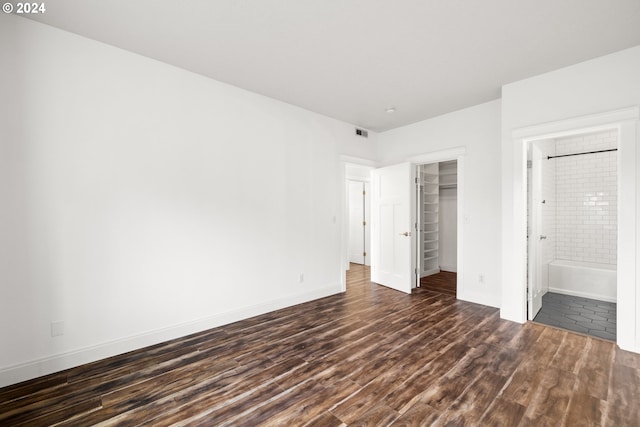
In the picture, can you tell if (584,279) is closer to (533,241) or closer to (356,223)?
(533,241)

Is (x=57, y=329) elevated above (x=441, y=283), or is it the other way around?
(x=57, y=329)

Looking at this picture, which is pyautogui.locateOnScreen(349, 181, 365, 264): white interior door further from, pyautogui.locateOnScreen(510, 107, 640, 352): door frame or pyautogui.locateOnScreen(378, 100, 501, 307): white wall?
pyautogui.locateOnScreen(510, 107, 640, 352): door frame

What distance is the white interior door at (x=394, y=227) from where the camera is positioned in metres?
4.78

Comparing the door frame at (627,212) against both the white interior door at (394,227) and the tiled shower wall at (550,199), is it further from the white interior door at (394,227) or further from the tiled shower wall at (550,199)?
the white interior door at (394,227)

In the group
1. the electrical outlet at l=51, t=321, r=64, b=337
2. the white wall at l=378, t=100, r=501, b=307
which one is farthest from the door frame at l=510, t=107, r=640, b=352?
the electrical outlet at l=51, t=321, r=64, b=337

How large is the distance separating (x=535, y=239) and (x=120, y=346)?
490 cm

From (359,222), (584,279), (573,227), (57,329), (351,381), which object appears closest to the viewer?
(351,381)

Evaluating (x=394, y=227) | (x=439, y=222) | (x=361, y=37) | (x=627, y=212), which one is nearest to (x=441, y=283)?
(x=394, y=227)

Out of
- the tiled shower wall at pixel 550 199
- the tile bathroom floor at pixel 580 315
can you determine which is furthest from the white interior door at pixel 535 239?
the tiled shower wall at pixel 550 199

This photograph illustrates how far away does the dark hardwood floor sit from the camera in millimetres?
4891

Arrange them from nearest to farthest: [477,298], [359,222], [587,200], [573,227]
Answer: 1. [477,298]
2. [587,200]
3. [573,227]
4. [359,222]

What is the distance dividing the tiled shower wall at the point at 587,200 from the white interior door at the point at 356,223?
3.95 m

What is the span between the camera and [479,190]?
420 centimetres

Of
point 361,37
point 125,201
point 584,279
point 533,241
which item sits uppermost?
point 361,37
